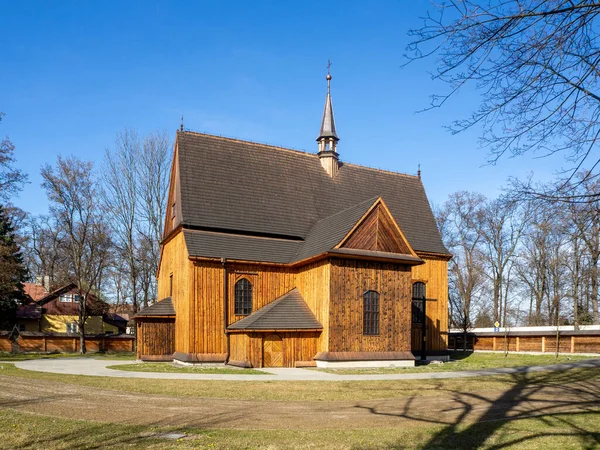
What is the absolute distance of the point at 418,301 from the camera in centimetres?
3100

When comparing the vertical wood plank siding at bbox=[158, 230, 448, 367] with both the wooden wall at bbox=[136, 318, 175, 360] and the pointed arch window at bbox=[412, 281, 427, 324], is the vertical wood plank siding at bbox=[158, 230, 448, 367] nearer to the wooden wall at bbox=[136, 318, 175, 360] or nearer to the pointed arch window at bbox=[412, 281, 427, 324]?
the wooden wall at bbox=[136, 318, 175, 360]

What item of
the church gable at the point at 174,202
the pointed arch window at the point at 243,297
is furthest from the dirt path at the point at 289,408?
the church gable at the point at 174,202

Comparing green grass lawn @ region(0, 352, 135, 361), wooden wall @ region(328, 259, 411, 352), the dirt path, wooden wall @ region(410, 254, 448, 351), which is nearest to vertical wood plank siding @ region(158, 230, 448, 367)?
wooden wall @ region(328, 259, 411, 352)

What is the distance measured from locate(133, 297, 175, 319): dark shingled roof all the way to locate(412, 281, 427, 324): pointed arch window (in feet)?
43.6

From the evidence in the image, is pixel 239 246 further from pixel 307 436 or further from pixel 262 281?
pixel 307 436

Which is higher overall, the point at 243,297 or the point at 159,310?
the point at 243,297

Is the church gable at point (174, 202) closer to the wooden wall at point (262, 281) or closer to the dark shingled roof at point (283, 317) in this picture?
the wooden wall at point (262, 281)

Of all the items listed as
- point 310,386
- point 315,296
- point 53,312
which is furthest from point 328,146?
point 53,312

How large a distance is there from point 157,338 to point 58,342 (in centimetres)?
1335

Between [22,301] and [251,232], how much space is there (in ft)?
80.8

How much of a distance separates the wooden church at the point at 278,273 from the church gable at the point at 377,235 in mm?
50

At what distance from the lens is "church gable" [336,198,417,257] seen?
25.0 metres

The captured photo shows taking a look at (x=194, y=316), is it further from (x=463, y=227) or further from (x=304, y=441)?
(x=463, y=227)

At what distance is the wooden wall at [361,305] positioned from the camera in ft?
80.7
